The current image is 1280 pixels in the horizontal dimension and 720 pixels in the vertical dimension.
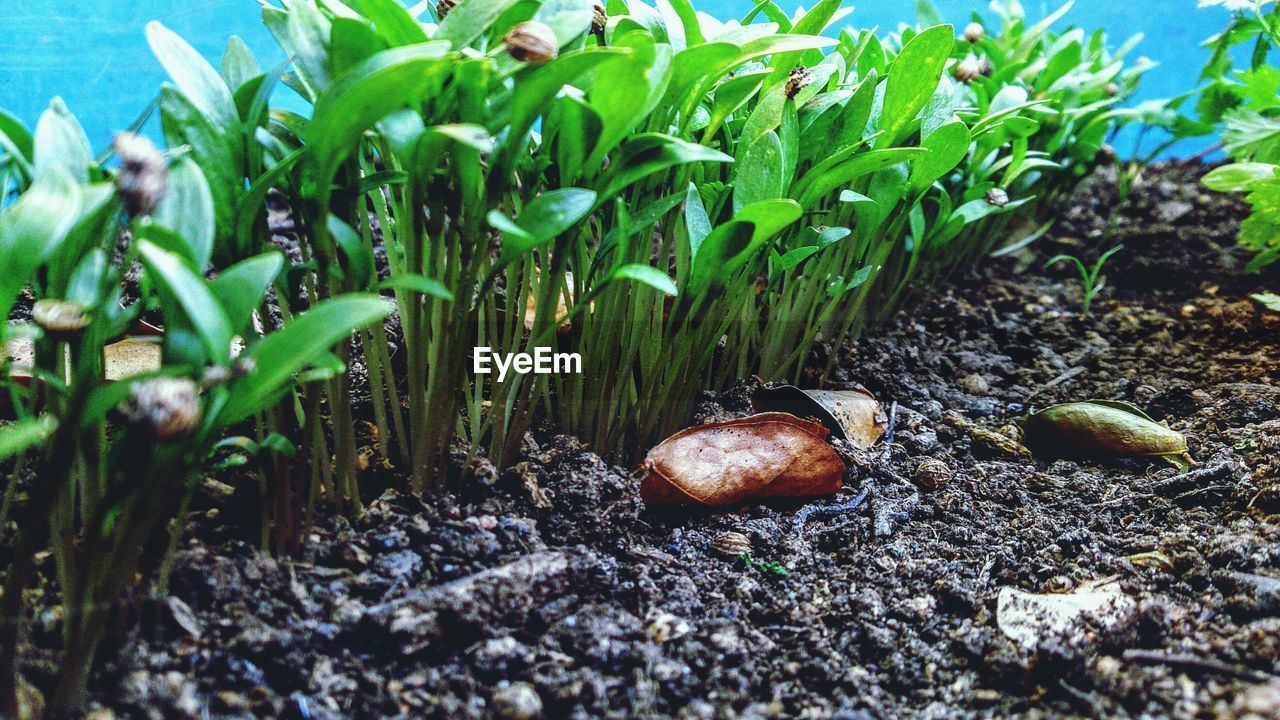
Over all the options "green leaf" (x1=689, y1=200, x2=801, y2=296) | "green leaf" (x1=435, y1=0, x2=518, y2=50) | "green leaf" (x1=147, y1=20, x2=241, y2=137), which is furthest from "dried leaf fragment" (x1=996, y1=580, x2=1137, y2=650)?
"green leaf" (x1=147, y1=20, x2=241, y2=137)

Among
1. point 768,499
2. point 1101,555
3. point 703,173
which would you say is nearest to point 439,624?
point 768,499

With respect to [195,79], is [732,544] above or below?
below

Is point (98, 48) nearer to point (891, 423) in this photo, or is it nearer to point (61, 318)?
point (61, 318)

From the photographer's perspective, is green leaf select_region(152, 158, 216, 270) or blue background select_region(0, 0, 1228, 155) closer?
green leaf select_region(152, 158, 216, 270)

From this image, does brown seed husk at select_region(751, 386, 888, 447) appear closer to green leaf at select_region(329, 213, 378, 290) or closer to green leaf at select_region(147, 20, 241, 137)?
green leaf at select_region(329, 213, 378, 290)

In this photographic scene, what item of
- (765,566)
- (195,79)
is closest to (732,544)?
(765,566)

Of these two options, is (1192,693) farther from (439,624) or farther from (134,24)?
(134,24)

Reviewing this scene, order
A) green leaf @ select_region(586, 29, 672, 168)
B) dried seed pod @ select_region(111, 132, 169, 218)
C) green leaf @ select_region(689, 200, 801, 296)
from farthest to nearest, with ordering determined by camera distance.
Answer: green leaf @ select_region(689, 200, 801, 296), green leaf @ select_region(586, 29, 672, 168), dried seed pod @ select_region(111, 132, 169, 218)
